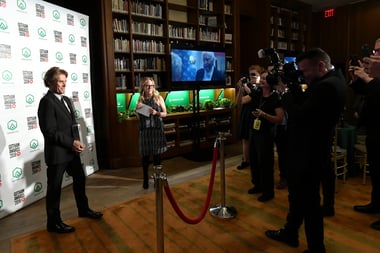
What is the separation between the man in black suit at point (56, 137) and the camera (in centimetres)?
238

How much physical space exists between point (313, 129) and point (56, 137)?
6.53ft

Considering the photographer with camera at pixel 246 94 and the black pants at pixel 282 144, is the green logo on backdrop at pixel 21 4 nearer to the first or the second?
the photographer with camera at pixel 246 94

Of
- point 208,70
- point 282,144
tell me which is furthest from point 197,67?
point 282,144

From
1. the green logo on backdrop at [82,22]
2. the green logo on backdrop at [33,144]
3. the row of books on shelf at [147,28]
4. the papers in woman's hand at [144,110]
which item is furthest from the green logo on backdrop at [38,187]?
the row of books on shelf at [147,28]

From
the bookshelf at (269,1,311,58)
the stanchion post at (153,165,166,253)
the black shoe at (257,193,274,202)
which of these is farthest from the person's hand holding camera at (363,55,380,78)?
the bookshelf at (269,1,311,58)

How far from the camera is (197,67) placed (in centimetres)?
495

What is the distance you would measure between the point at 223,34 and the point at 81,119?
3295 mm

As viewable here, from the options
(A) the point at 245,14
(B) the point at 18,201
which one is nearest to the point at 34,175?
(B) the point at 18,201

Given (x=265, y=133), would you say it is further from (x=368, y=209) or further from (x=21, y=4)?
(x=21, y=4)

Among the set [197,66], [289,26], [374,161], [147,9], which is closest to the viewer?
[374,161]

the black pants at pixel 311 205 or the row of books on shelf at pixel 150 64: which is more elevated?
the row of books on shelf at pixel 150 64

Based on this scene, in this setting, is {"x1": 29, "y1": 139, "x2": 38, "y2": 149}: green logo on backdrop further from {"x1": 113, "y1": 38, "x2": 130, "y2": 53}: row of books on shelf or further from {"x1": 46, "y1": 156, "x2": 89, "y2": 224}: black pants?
{"x1": 113, "y1": 38, "x2": 130, "y2": 53}: row of books on shelf

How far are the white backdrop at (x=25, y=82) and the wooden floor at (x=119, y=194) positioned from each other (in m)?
0.26

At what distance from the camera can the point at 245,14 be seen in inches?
251
